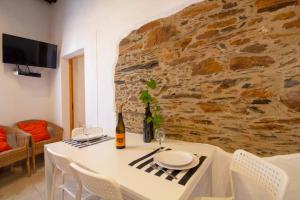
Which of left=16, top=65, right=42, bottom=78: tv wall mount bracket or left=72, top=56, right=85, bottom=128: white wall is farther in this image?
left=72, top=56, right=85, bottom=128: white wall

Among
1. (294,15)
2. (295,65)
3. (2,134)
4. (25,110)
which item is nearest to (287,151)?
(295,65)

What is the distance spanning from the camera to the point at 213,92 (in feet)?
4.36

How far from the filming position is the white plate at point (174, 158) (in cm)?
95

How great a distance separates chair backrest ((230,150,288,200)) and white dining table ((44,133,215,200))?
0.19 m

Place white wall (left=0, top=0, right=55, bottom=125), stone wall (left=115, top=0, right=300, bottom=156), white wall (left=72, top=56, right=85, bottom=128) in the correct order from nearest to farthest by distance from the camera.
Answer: stone wall (left=115, top=0, right=300, bottom=156)
white wall (left=0, top=0, right=55, bottom=125)
white wall (left=72, top=56, right=85, bottom=128)

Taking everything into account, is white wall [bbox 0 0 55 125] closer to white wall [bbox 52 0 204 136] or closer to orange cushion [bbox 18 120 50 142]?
orange cushion [bbox 18 120 50 142]

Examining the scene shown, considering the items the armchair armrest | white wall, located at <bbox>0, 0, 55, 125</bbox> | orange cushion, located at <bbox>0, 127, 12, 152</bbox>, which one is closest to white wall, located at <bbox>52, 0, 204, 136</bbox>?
white wall, located at <bbox>0, 0, 55, 125</bbox>

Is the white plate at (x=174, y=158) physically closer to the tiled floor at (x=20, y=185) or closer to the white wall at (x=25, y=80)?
the tiled floor at (x=20, y=185)

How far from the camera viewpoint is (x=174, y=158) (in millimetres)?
1042

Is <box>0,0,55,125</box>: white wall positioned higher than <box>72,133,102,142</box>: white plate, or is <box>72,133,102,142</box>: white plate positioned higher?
<box>0,0,55,125</box>: white wall

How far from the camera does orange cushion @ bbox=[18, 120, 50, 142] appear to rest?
106 inches

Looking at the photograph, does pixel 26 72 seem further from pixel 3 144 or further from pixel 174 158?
pixel 174 158

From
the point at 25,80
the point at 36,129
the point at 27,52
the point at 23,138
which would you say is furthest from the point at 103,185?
the point at 25,80

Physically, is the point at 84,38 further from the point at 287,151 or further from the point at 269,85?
the point at 287,151
